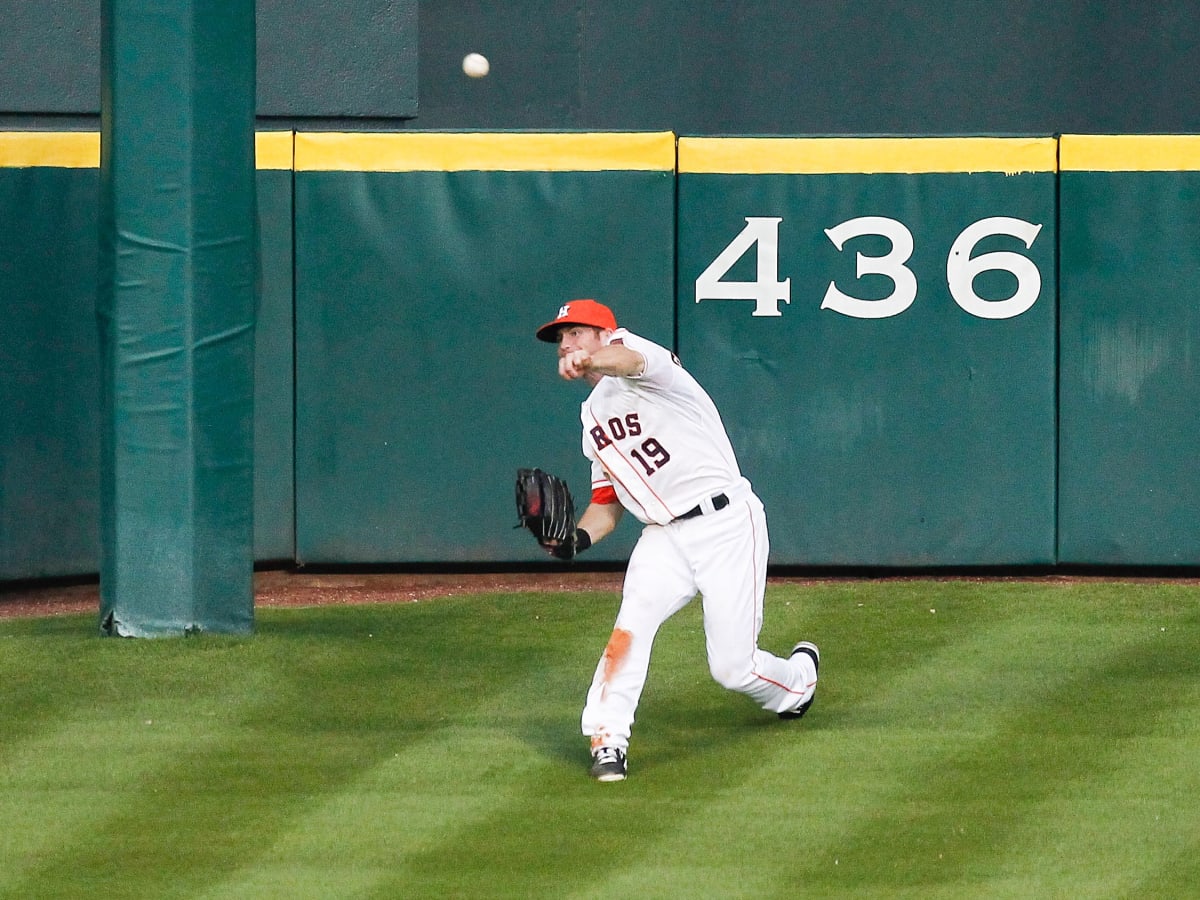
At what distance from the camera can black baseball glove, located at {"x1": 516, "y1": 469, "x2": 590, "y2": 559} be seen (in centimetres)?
606

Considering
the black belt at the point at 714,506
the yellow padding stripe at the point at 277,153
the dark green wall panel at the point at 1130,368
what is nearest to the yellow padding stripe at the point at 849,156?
the dark green wall panel at the point at 1130,368

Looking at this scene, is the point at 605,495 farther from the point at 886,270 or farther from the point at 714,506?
the point at 886,270

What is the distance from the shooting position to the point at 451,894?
182 inches

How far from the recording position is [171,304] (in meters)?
8.06

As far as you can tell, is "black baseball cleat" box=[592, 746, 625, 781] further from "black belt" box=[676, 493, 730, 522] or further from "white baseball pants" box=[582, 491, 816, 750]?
"black belt" box=[676, 493, 730, 522]

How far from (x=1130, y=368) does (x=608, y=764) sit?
5.25 m

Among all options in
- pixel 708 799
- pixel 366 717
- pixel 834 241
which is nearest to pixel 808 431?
pixel 834 241

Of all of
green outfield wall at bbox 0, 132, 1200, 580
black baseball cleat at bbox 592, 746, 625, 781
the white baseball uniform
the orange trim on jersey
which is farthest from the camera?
green outfield wall at bbox 0, 132, 1200, 580

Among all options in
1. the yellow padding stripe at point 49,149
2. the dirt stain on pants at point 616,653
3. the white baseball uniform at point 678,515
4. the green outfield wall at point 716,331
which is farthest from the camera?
the green outfield wall at point 716,331

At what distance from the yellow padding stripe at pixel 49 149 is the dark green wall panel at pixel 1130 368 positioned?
197 inches

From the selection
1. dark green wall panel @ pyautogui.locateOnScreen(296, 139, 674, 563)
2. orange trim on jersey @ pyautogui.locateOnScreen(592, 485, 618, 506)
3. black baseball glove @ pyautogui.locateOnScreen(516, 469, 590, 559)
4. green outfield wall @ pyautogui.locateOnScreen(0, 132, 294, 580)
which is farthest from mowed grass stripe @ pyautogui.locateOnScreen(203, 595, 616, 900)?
green outfield wall @ pyautogui.locateOnScreen(0, 132, 294, 580)

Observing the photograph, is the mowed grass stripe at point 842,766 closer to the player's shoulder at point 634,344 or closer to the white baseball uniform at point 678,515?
the white baseball uniform at point 678,515

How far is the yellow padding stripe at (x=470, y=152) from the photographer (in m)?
10.1

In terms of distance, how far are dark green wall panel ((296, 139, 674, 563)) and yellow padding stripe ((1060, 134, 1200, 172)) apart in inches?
85.1
